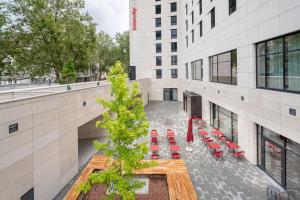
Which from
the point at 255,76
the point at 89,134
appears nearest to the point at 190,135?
the point at 255,76

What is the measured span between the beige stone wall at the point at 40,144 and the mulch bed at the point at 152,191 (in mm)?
1980

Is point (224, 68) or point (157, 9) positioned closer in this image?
point (224, 68)

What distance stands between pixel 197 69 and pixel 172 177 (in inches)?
819

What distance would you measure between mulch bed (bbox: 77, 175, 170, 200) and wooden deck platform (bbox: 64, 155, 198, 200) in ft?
1.18

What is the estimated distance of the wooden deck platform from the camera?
34.7ft

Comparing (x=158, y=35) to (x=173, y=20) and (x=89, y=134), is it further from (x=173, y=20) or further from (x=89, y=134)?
(x=89, y=134)

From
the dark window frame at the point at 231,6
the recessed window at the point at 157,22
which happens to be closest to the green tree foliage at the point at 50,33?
the dark window frame at the point at 231,6

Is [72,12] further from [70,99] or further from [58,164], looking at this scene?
[58,164]

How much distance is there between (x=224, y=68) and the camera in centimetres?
1936

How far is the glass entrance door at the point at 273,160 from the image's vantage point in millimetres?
11595

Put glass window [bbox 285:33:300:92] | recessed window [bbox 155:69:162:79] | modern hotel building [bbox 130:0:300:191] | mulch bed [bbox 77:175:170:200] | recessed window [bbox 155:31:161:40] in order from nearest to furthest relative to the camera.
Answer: glass window [bbox 285:33:300:92] < modern hotel building [bbox 130:0:300:191] < mulch bed [bbox 77:175:170:200] < recessed window [bbox 155:31:161:40] < recessed window [bbox 155:69:162:79]

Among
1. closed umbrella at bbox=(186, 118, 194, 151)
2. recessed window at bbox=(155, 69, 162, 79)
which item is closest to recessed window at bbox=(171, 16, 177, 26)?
recessed window at bbox=(155, 69, 162, 79)

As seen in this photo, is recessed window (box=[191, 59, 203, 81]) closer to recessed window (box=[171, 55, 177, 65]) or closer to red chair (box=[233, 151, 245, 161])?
red chair (box=[233, 151, 245, 161])

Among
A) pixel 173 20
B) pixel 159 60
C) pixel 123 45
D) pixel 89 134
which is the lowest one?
pixel 89 134
